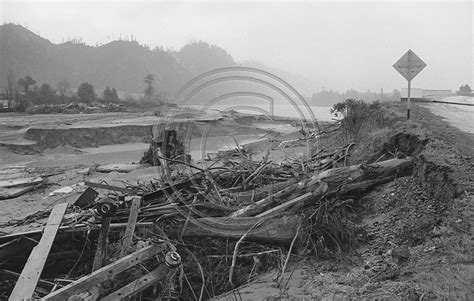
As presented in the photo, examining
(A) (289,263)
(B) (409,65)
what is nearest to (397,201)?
(A) (289,263)

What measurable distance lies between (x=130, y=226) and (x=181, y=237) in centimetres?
72

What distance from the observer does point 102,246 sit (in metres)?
3.78

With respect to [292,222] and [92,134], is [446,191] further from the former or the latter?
[92,134]

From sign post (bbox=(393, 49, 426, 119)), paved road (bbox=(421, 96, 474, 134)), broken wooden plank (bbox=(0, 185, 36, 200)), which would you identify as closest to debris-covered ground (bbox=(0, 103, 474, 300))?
paved road (bbox=(421, 96, 474, 134))

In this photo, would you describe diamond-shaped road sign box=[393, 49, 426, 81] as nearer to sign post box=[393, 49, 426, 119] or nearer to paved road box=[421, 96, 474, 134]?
sign post box=[393, 49, 426, 119]

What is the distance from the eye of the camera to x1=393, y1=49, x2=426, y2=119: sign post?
1020cm

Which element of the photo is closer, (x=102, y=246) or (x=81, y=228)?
(x=102, y=246)

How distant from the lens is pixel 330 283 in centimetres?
365

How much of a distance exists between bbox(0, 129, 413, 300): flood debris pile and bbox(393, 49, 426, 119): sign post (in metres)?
6.03

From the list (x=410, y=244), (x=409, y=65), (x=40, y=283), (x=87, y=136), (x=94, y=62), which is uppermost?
(x=94, y=62)

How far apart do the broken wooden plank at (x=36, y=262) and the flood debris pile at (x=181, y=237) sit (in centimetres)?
1

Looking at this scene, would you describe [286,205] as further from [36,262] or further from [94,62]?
[94,62]

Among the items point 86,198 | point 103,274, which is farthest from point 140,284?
point 86,198

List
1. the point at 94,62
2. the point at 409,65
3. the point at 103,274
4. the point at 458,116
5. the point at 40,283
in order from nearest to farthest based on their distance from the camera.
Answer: the point at 103,274 → the point at 40,283 → the point at 409,65 → the point at 458,116 → the point at 94,62
